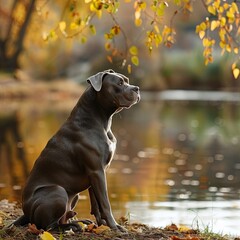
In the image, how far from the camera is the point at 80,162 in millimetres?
7090

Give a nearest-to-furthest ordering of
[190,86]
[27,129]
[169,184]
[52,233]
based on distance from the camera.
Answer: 1. [52,233]
2. [169,184]
3. [27,129]
4. [190,86]

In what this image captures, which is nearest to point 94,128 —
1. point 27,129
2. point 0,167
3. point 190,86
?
point 0,167

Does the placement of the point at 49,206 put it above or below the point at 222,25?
below

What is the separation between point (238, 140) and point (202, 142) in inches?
46.3

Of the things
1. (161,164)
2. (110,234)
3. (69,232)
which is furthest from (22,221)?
(161,164)

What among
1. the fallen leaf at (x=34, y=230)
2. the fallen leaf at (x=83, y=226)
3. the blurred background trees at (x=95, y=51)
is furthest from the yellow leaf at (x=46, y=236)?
the blurred background trees at (x=95, y=51)

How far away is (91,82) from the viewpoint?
7.12 meters

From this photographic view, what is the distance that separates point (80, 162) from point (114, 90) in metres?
0.73

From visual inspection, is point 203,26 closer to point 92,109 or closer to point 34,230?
point 92,109

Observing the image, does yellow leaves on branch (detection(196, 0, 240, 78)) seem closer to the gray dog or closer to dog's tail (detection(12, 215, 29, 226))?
the gray dog

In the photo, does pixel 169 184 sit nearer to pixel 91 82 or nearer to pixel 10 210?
pixel 10 210

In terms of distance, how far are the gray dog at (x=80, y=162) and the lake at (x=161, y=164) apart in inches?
55.7

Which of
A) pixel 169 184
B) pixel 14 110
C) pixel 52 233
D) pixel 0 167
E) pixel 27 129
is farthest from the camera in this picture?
pixel 14 110

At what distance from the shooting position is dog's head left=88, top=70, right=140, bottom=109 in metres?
7.15
